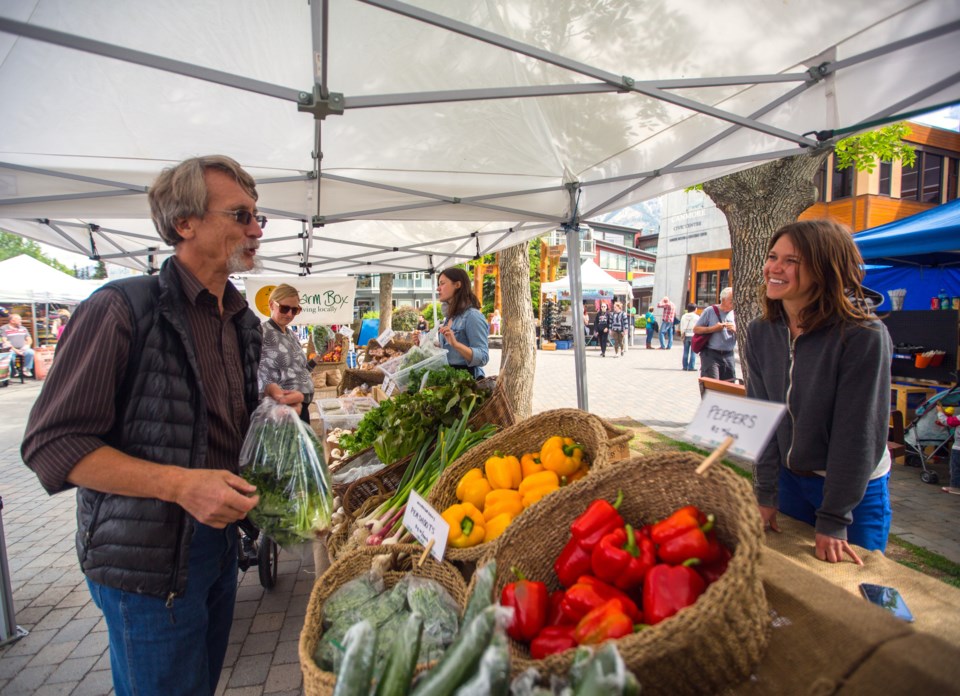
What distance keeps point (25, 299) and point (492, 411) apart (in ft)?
65.3

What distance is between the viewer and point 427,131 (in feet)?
11.1

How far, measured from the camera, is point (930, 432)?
18.0 feet

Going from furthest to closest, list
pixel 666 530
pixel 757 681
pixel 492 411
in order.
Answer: pixel 492 411 < pixel 666 530 < pixel 757 681

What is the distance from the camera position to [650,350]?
21.5 meters

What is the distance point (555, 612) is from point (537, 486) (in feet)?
2.02

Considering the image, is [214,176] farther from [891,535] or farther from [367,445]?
[891,535]

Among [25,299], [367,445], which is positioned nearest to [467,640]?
[367,445]

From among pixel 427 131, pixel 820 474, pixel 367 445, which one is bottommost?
pixel 367 445

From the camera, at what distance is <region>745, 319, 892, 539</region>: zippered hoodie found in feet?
5.39

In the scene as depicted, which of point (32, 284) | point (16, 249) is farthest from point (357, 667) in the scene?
Answer: point (16, 249)

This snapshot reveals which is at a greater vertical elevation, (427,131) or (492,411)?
(427,131)

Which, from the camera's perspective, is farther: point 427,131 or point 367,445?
point 427,131

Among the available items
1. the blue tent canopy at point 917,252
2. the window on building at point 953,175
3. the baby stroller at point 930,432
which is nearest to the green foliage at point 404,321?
the blue tent canopy at point 917,252

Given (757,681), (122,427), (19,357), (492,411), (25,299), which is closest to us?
(757,681)
